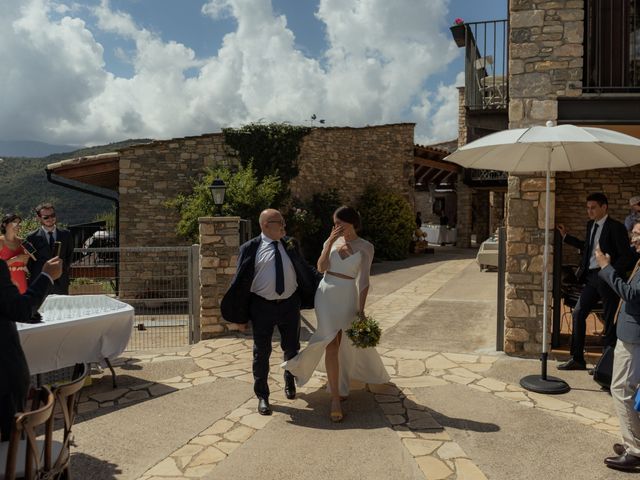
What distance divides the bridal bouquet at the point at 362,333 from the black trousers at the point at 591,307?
2254mm

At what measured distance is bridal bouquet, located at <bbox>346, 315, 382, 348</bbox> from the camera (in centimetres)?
416

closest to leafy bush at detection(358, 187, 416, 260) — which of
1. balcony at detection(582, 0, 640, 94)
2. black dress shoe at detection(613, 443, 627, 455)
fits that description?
balcony at detection(582, 0, 640, 94)

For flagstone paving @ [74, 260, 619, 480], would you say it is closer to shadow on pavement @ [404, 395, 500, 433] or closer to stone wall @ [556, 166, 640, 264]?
shadow on pavement @ [404, 395, 500, 433]

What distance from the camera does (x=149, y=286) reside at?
1262 centimetres

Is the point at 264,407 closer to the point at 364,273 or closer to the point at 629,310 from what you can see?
the point at 364,273

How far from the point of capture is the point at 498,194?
2136 centimetres

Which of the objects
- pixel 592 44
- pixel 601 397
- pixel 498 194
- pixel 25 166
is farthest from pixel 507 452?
pixel 25 166

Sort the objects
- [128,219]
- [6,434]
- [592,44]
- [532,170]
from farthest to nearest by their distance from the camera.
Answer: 1. [128,219]
2. [592,44]
3. [532,170]
4. [6,434]

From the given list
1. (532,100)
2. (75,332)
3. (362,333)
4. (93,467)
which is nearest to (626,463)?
(362,333)

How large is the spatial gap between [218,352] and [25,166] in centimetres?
4455

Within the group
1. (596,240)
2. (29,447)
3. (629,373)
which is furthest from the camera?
(596,240)

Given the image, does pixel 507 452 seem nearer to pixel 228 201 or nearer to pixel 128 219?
pixel 228 201

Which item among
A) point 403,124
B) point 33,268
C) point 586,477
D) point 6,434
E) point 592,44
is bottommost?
point 586,477

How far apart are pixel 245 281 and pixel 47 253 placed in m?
2.71
